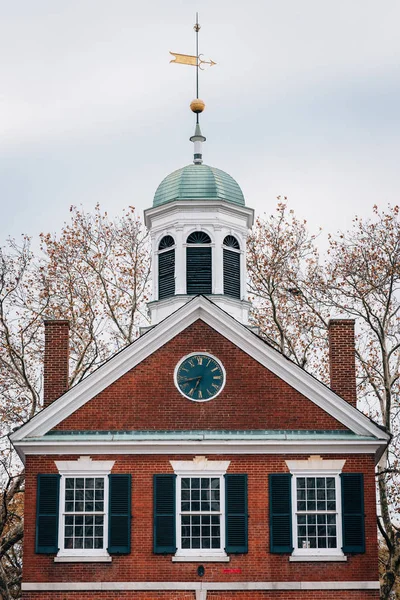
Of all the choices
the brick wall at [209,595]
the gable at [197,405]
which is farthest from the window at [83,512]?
the gable at [197,405]

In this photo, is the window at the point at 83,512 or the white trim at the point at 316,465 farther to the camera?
the white trim at the point at 316,465

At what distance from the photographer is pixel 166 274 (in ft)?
119

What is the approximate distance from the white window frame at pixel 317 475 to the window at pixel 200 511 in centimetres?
124

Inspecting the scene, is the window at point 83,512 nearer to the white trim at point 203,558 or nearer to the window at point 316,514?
the white trim at point 203,558

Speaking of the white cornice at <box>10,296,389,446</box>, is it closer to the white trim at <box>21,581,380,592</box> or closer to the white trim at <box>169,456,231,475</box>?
the white trim at <box>169,456,231,475</box>

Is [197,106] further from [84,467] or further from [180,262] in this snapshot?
[84,467]

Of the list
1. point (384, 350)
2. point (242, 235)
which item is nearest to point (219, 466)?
point (242, 235)

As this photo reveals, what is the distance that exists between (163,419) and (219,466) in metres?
1.93

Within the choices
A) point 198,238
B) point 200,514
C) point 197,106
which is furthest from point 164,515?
point 197,106

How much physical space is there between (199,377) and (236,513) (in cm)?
368

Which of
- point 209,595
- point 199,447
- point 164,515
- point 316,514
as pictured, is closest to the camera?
point 209,595

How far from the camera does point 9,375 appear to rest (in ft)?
141

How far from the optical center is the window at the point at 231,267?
118 ft

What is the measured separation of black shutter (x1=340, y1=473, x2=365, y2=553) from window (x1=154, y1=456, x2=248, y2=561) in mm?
2506
